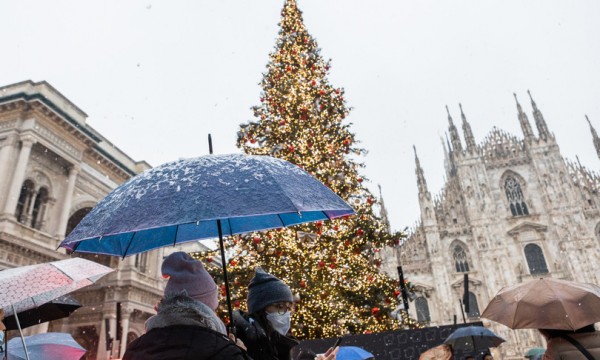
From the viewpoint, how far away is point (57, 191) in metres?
17.6

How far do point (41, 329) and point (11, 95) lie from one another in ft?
33.2

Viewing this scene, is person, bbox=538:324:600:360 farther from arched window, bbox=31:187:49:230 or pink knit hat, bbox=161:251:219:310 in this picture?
arched window, bbox=31:187:49:230

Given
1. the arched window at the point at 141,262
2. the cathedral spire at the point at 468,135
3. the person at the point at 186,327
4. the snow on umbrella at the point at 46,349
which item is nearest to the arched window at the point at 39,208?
the arched window at the point at 141,262

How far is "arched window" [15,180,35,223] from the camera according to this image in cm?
1603

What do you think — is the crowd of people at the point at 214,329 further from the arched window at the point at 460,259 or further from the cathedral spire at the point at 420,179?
the cathedral spire at the point at 420,179

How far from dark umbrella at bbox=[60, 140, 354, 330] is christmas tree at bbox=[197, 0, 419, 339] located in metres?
5.27

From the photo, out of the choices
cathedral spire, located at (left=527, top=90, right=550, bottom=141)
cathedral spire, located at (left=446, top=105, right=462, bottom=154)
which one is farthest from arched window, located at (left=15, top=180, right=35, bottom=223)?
cathedral spire, located at (left=527, top=90, right=550, bottom=141)

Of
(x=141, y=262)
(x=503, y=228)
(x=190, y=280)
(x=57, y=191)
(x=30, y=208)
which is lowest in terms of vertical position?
(x=190, y=280)

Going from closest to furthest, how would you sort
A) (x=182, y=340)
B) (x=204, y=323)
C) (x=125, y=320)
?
1. (x=182, y=340)
2. (x=204, y=323)
3. (x=125, y=320)

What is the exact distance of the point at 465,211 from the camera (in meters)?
32.5

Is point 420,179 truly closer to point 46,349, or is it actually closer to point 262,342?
point 46,349

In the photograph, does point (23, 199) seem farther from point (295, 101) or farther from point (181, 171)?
point (181, 171)

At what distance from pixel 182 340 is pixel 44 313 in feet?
13.6

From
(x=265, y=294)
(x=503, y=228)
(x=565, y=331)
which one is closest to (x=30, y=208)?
(x=265, y=294)
